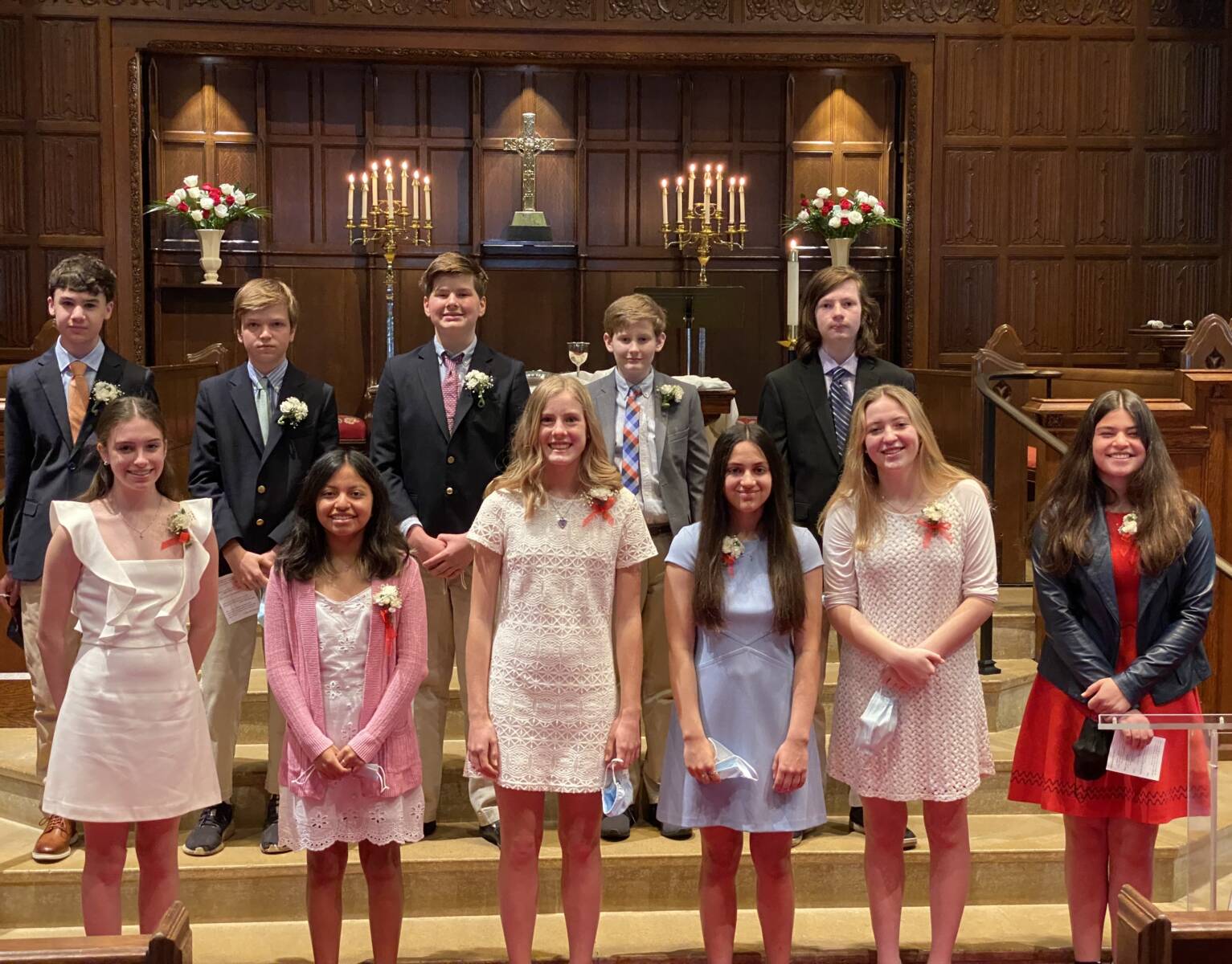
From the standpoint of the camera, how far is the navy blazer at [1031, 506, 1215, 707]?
3.47 m

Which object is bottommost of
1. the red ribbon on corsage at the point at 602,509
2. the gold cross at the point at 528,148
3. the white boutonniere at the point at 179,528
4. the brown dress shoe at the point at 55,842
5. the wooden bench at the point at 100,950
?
the brown dress shoe at the point at 55,842

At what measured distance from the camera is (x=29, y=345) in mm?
10031

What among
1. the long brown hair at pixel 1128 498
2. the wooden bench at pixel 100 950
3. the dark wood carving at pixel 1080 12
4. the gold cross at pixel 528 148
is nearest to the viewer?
the wooden bench at pixel 100 950

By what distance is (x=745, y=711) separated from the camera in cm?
347

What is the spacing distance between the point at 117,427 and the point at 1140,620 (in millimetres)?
2561

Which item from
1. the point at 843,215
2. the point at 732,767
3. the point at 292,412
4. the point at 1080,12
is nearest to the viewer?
the point at 732,767

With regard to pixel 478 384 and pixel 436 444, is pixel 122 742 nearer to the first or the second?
pixel 436 444

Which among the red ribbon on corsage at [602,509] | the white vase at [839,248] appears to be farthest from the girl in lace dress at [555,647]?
the white vase at [839,248]

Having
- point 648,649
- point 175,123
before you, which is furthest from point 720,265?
point 648,649

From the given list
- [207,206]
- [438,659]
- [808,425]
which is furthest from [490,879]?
[207,206]

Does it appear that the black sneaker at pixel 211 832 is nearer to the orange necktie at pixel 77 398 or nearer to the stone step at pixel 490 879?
the stone step at pixel 490 879

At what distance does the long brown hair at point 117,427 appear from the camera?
353cm

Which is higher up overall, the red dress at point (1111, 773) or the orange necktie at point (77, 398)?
the orange necktie at point (77, 398)

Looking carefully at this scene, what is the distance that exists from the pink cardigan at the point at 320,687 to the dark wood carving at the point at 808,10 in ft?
25.4
